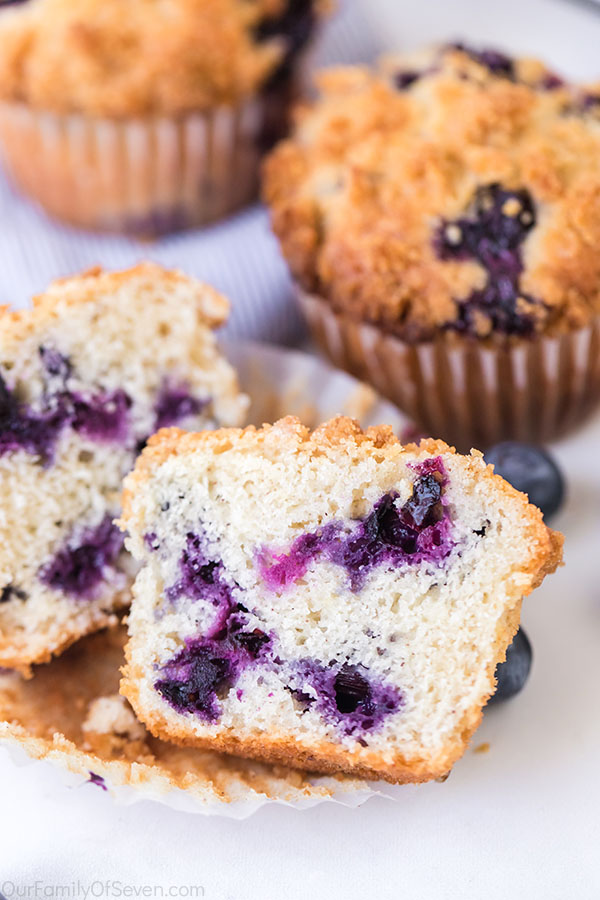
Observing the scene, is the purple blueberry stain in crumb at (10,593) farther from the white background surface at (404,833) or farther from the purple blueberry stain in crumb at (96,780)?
the purple blueberry stain in crumb at (96,780)

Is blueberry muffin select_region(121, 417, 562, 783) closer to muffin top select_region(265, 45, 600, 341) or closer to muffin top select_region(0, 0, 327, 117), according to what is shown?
muffin top select_region(265, 45, 600, 341)

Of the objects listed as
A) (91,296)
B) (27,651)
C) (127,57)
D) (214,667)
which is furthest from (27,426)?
(127,57)

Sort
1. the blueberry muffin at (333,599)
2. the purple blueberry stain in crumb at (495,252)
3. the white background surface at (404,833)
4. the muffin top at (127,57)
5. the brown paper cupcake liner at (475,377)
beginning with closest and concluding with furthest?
the blueberry muffin at (333,599) → the white background surface at (404,833) → the purple blueberry stain in crumb at (495,252) → the brown paper cupcake liner at (475,377) → the muffin top at (127,57)

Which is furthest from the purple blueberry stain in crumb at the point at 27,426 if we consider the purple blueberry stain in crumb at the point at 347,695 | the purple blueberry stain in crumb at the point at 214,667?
the purple blueberry stain in crumb at the point at 347,695

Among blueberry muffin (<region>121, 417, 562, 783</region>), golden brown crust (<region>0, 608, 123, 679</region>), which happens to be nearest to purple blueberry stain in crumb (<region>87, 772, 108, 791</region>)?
blueberry muffin (<region>121, 417, 562, 783</region>)

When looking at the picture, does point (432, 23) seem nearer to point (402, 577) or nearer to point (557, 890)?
point (402, 577)

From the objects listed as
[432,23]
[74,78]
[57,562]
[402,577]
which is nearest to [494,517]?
[402,577]
